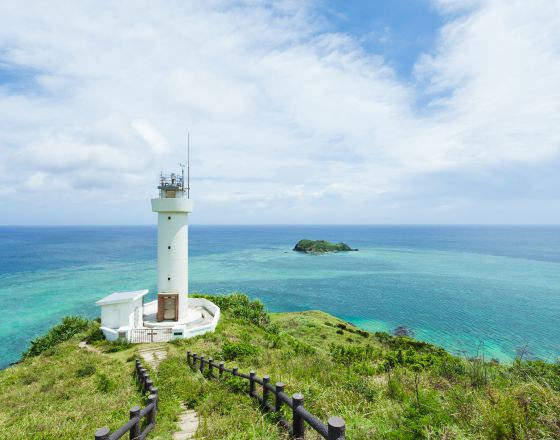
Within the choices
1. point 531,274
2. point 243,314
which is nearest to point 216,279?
point 243,314

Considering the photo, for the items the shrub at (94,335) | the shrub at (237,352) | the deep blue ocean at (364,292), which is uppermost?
the shrub at (237,352)

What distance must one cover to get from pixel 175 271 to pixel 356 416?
61.3ft

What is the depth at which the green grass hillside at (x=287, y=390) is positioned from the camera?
490cm

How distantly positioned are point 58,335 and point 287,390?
2044 cm

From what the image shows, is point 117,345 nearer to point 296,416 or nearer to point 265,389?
point 265,389

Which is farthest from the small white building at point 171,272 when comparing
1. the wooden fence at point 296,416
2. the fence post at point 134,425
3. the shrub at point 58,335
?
the fence post at point 134,425

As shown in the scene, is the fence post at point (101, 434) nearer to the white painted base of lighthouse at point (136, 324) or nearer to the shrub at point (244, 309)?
the white painted base of lighthouse at point (136, 324)

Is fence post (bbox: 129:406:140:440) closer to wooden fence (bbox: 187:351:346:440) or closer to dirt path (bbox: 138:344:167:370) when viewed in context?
wooden fence (bbox: 187:351:346:440)

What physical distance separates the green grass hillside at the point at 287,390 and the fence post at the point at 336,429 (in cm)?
160

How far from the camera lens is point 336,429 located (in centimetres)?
367

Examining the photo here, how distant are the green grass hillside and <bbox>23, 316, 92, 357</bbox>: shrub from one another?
0.95m

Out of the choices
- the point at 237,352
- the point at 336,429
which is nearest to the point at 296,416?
the point at 336,429

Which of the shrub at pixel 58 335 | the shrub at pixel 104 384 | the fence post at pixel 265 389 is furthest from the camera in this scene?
the shrub at pixel 58 335

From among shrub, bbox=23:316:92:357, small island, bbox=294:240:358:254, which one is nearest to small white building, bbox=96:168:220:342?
shrub, bbox=23:316:92:357
